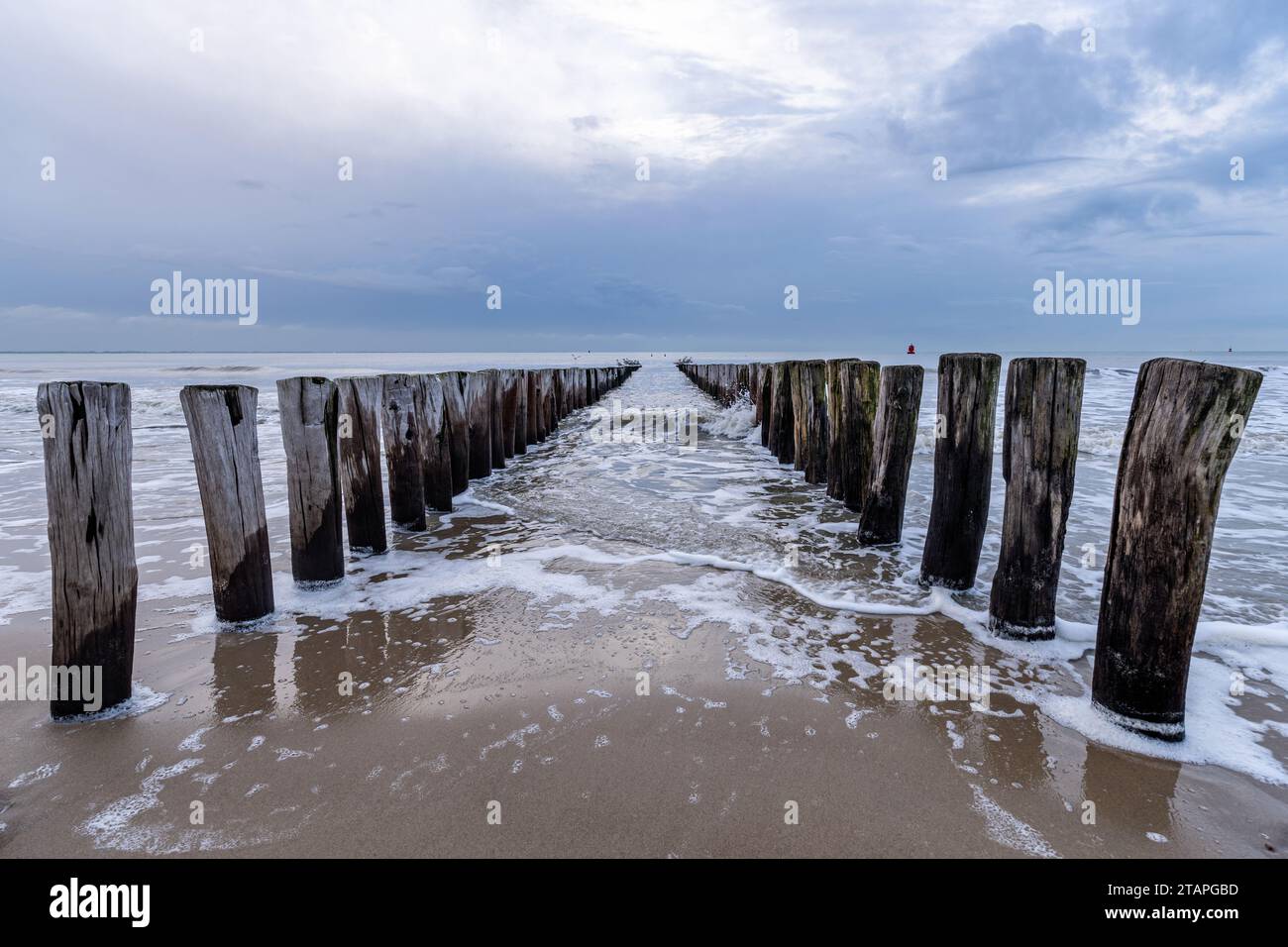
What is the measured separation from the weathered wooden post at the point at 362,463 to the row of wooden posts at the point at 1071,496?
408 centimetres

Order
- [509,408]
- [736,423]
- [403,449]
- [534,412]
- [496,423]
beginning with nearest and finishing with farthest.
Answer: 1. [403,449]
2. [496,423]
3. [509,408]
4. [534,412]
5. [736,423]

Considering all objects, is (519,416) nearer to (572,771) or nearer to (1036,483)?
(1036,483)

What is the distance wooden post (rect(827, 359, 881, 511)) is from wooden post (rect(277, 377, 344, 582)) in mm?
4430

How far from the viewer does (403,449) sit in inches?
239

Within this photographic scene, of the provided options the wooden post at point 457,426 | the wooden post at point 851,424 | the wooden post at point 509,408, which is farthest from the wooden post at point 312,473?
the wooden post at point 509,408

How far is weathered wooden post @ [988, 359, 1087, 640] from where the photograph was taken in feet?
11.8

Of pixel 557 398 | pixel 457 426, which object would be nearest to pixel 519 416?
pixel 457 426

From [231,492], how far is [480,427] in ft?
17.4

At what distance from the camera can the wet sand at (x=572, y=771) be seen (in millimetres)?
2211

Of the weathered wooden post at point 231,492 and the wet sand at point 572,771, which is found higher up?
the weathered wooden post at point 231,492

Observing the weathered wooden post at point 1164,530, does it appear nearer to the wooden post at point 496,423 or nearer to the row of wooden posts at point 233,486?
the row of wooden posts at point 233,486

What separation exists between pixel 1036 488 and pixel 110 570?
454 centimetres
